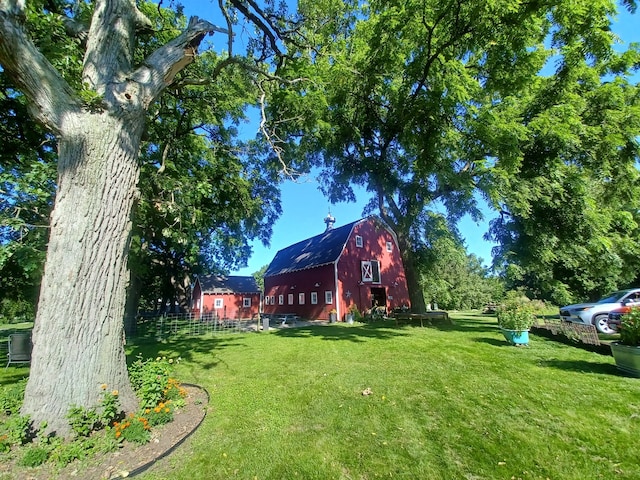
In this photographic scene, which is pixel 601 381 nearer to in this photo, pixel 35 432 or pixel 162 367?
pixel 162 367

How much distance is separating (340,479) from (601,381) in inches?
201

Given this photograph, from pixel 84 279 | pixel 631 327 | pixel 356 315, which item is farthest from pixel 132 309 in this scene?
pixel 631 327

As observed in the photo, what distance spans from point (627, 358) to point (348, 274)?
54.8 ft

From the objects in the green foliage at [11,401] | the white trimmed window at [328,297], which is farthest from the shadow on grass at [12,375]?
the white trimmed window at [328,297]

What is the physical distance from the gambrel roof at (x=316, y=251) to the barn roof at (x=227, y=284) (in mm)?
2369

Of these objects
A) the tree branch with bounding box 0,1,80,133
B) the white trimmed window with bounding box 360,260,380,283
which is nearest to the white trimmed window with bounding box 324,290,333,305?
the white trimmed window with bounding box 360,260,380,283

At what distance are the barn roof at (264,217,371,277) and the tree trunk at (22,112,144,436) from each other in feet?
58.2

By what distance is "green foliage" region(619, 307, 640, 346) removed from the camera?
207 inches

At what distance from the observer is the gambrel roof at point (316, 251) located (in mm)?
22516

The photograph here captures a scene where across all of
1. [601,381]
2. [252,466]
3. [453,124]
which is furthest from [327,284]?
[252,466]

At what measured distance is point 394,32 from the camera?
9.47 metres

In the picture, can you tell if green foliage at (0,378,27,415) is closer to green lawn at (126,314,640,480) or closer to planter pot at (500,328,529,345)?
green lawn at (126,314,640,480)

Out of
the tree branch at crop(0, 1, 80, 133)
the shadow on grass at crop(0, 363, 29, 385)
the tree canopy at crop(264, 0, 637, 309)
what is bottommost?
the shadow on grass at crop(0, 363, 29, 385)

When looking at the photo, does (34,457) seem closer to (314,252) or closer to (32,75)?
(32,75)
